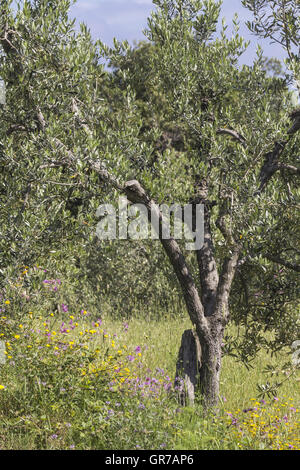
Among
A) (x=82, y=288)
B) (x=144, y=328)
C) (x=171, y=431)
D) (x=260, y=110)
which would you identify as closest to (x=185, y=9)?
(x=260, y=110)

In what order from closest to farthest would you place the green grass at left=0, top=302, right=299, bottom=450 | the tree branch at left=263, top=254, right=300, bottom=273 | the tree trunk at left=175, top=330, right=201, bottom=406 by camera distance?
the green grass at left=0, top=302, right=299, bottom=450
the tree branch at left=263, top=254, right=300, bottom=273
the tree trunk at left=175, top=330, right=201, bottom=406

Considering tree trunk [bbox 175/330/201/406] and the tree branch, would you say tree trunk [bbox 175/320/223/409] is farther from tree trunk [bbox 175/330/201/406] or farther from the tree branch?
the tree branch

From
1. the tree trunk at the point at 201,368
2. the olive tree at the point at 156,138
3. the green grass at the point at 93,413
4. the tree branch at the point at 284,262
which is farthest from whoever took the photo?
the tree trunk at the point at 201,368

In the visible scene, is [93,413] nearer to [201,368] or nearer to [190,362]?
[190,362]

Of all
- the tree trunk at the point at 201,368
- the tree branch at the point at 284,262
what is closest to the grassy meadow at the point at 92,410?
the tree trunk at the point at 201,368

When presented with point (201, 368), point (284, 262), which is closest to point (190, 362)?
point (201, 368)

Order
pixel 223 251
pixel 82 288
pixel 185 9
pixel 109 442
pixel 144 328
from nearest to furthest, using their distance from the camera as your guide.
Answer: pixel 109 442, pixel 223 251, pixel 185 9, pixel 144 328, pixel 82 288

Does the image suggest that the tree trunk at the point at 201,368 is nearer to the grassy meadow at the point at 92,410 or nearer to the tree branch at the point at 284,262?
the grassy meadow at the point at 92,410

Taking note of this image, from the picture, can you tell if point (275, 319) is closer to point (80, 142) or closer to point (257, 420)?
point (257, 420)

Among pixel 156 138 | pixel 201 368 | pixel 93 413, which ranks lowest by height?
pixel 93 413

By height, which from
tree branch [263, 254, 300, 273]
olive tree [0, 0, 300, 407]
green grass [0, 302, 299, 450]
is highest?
olive tree [0, 0, 300, 407]

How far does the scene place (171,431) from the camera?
23.4 feet

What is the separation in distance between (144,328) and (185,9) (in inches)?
310

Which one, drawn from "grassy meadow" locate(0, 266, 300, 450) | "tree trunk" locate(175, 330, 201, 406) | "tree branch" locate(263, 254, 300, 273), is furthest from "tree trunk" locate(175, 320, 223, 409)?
"tree branch" locate(263, 254, 300, 273)
